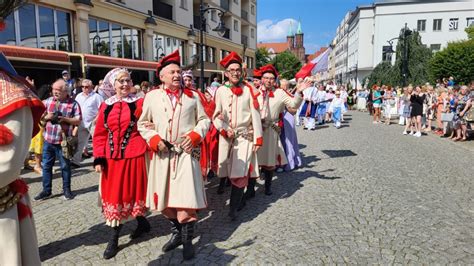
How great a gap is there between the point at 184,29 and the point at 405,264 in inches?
915

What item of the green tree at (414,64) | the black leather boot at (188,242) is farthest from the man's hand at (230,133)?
the green tree at (414,64)

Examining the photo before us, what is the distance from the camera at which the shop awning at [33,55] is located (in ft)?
32.7

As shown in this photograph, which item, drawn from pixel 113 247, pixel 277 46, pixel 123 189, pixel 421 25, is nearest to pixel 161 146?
pixel 123 189

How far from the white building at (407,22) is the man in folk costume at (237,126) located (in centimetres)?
5429

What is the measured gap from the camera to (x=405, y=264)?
362cm

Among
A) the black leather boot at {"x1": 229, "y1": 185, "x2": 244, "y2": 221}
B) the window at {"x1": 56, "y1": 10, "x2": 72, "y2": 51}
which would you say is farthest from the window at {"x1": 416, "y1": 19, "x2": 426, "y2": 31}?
the black leather boot at {"x1": 229, "y1": 185, "x2": 244, "y2": 221}

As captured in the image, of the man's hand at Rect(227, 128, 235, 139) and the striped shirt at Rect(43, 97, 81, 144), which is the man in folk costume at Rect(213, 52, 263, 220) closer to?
the man's hand at Rect(227, 128, 235, 139)

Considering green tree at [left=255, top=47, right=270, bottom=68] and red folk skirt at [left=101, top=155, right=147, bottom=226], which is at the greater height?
green tree at [left=255, top=47, right=270, bottom=68]

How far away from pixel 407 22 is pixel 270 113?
60.1 metres

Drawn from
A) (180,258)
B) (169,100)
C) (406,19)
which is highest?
(406,19)

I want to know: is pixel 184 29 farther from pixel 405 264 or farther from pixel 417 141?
pixel 405 264

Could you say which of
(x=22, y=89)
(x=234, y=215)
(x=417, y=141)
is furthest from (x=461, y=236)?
(x=417, y=141)

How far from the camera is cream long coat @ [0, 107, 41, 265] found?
71.6 inches

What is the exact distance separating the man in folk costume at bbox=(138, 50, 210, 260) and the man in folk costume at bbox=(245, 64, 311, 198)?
2000mm
